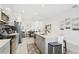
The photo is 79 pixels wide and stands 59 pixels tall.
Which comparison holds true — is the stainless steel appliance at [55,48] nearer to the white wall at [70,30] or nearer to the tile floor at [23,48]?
the tile floor at [23,48]

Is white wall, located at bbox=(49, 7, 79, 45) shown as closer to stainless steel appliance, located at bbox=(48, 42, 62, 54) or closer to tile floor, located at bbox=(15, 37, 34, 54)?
stainless steel appliance, located at bbox=(48, 42, 62, 54)

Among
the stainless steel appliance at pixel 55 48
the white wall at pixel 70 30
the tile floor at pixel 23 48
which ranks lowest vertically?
the tile floor at pixel 23 48

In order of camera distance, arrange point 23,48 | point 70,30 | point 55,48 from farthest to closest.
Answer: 1. point 70,30
2. point 23,48
3. point 55,48

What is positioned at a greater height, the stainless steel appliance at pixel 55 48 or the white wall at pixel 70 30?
the white wall at pixel 70 30

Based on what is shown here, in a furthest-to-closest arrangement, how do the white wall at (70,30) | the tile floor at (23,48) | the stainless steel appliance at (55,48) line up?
1. the white wall at (70,30)
2. the tile floor at (23,48)
3. the stainless steel appliance at (55,48)

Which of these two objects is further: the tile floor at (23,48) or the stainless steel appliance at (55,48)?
the tile floor at (23,48)

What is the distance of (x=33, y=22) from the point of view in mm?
4453

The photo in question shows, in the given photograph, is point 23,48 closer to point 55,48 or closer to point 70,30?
point 55,48

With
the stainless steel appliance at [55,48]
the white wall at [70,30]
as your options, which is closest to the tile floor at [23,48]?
the stainless steel appliance at [55,48]

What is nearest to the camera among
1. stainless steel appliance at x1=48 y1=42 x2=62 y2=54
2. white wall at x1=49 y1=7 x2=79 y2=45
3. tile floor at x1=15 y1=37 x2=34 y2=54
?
stainless steel appliance at x1=48 y1=42 x2=62 y2=54

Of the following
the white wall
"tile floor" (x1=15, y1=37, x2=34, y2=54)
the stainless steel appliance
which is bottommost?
"tile floor" (x1=15, y1=37, x2=34, y2=54)

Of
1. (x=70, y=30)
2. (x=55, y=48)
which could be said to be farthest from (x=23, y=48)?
(x=70, y=30)

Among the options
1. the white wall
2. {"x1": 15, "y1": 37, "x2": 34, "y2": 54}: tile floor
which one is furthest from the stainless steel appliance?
the white wall
